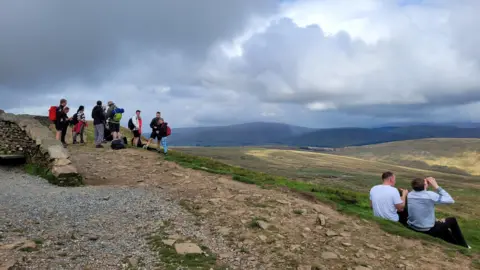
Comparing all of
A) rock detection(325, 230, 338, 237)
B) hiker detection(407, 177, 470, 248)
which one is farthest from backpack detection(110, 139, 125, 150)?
hiker detection(407, 177, 470, 248)

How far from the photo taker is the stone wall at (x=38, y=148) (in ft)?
63.4

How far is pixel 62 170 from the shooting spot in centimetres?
1936

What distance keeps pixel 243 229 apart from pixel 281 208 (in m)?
2.85

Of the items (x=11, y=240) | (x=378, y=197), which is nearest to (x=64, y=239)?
(x=11, y=240)

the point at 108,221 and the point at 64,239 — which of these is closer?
the point at 64,239

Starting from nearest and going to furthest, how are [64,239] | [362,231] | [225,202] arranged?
[64,239], [362,231], [225,202]

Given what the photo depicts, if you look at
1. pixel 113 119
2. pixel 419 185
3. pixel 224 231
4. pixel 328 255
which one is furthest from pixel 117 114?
pixel 419 185

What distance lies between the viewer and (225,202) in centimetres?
1578

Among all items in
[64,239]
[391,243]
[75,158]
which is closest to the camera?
[64,239]

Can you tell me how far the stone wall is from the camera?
63.4 feet

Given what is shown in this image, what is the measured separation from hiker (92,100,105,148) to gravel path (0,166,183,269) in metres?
10.5

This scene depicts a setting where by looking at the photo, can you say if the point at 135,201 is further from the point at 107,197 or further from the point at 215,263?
the point at 215,263

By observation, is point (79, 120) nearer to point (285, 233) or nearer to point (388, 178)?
point (285, 233)

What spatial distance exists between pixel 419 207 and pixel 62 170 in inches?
660
